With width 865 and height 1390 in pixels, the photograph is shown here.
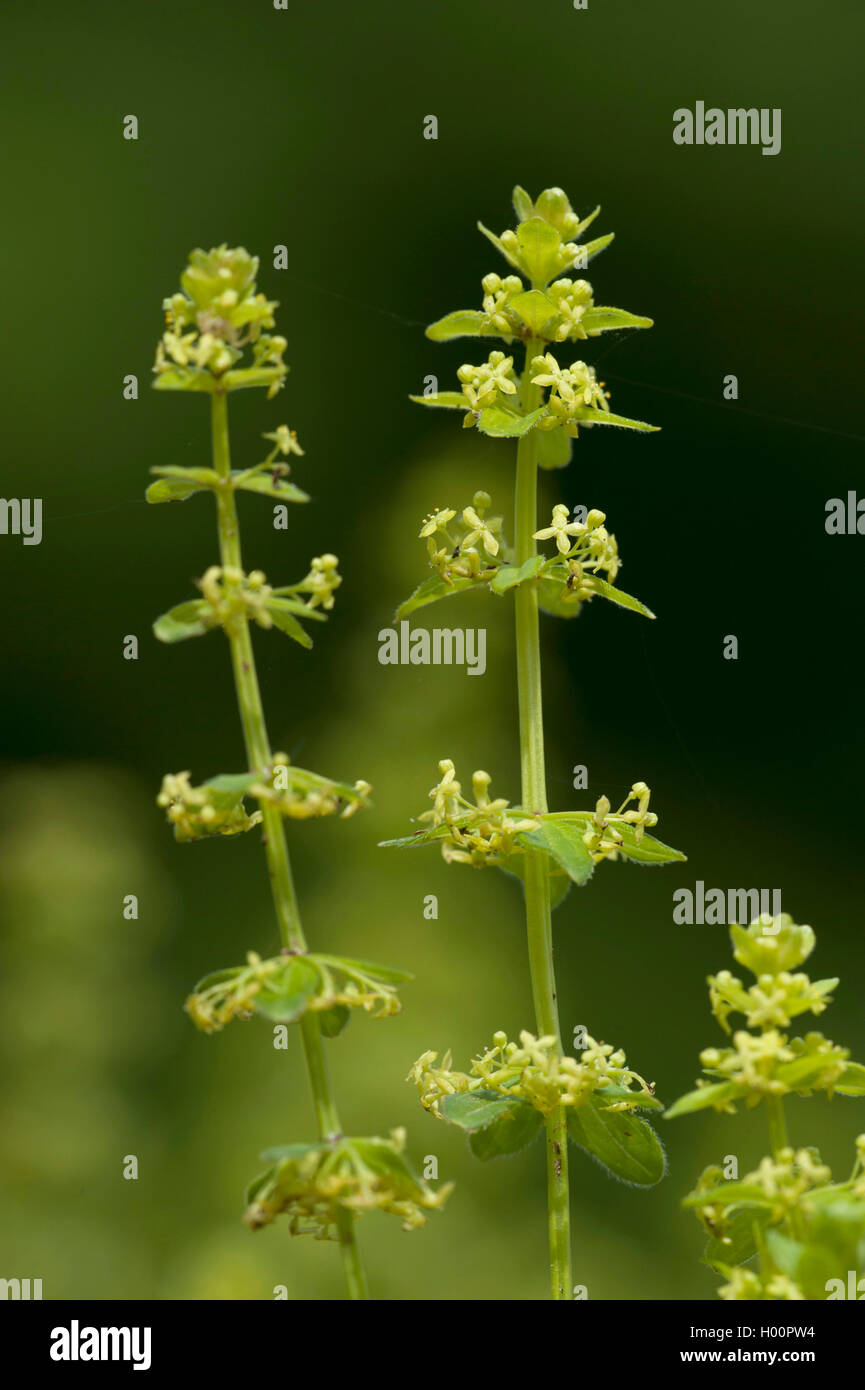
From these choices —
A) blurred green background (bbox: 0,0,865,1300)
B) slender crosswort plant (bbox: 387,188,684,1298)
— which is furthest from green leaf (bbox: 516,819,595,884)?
blurred green background (bbox: 0,0,865,1300)

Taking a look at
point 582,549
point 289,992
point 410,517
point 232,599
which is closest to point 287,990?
point 289,992

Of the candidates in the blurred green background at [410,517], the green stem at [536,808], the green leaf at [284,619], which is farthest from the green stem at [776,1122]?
the blurred green background at [410,517]

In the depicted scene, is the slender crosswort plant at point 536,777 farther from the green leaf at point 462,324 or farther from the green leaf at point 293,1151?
the green leaf at point 293,1151

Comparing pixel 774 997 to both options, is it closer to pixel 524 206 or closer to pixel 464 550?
pixel 464 550

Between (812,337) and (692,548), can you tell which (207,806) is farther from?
(812,337)

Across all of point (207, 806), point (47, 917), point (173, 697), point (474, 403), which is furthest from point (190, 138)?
point (207, 806)
